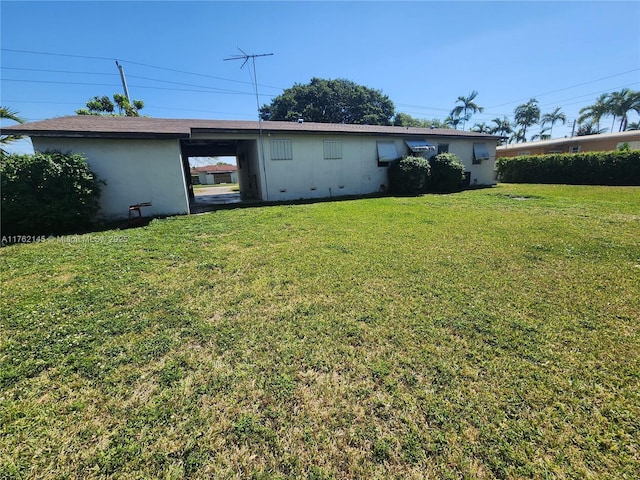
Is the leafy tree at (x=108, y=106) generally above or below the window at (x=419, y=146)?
above

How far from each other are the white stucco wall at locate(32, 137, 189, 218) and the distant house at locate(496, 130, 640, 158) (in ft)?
98.2

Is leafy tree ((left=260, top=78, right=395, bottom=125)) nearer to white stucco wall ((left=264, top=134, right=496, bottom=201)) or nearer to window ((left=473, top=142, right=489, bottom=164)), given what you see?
window ((left=473, top=142, right=489, bottom=164))

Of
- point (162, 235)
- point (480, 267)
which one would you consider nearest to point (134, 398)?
point (480, 267)

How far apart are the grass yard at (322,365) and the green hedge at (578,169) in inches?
682

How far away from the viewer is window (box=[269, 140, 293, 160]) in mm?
12820

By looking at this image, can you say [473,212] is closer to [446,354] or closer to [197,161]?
[446,354]

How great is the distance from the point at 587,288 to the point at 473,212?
19.8 ft

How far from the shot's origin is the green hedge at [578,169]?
16141mm

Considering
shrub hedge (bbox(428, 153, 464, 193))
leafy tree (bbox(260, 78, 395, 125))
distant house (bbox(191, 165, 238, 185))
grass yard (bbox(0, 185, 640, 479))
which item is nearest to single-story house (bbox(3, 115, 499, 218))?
shrub hedge (bbox(428, 153, 464, 193))

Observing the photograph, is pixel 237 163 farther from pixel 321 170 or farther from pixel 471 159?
pixel 471 159

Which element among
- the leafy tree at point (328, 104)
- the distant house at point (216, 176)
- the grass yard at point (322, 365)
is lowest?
the grass yard at point (322, 365)

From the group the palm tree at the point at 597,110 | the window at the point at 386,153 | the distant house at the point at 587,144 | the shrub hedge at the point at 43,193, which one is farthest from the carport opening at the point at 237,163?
the palm tree at the point at 597,110

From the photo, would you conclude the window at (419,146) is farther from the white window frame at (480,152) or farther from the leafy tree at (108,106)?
the leafy tree at (108,106)

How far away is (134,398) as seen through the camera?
2.20 m
